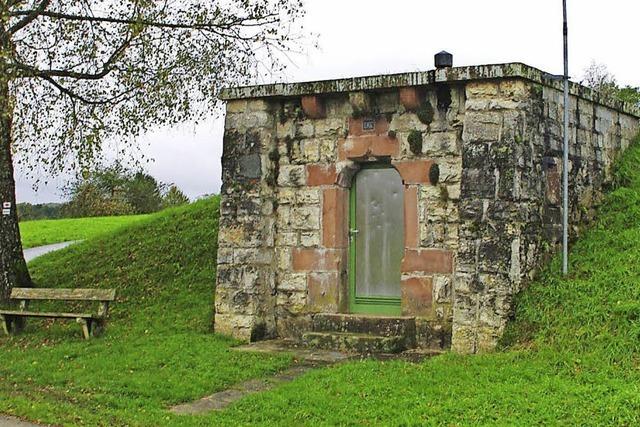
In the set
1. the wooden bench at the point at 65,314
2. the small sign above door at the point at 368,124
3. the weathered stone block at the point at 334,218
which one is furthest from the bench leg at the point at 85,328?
the small sign above door at the point at 368,124

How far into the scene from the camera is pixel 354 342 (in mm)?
10289

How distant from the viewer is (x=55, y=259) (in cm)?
1711

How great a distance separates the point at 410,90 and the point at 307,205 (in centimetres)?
217

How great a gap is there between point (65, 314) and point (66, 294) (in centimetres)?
46

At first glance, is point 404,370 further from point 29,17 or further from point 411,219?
point 29,17

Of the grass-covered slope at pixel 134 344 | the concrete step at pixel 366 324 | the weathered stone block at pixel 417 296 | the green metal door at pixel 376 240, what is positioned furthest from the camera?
the green metal door at pixel 376 240

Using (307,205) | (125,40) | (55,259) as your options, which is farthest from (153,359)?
(55,259)

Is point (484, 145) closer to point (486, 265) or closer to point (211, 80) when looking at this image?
point (486, 265)

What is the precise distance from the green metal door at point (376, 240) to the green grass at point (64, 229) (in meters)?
16.6

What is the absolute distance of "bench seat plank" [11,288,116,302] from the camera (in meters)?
11.7

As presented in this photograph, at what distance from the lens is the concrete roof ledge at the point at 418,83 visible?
9.60 meters

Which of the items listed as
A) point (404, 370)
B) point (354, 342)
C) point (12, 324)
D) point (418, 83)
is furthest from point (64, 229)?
point (404, 370)

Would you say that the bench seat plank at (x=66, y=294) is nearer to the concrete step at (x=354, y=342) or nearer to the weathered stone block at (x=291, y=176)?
the weathered stone block at (x=291, y=176)

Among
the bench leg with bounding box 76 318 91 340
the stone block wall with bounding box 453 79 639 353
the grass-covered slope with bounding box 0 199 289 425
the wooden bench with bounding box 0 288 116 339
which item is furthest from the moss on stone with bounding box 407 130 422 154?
the bench leg with bounding box 76 318 91 340
